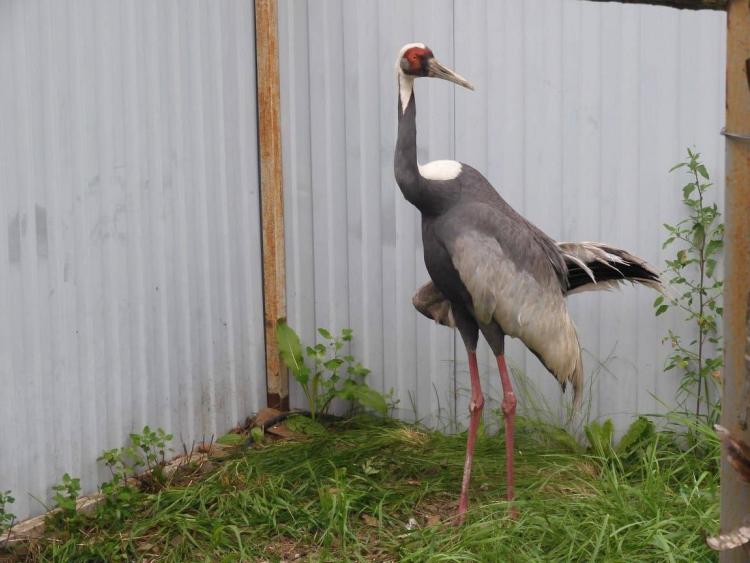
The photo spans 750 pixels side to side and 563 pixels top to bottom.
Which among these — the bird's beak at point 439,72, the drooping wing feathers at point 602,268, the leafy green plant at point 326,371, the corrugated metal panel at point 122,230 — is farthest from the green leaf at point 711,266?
the corrugated metal panel at point 122,230

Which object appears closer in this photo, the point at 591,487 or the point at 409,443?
the point at 591,487

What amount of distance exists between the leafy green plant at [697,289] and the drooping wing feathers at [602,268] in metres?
0.27

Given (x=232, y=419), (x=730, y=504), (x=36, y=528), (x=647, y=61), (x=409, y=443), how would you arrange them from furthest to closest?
1. (x=232, y=419)
2. (x=409, y=443)
3. (x=647, y=61)
4. (x=36, y=528)
5. (x=730, y=504)

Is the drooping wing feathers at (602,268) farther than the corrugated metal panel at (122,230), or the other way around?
the drooping wing feathers at (602,268)

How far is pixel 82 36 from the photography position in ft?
13.8

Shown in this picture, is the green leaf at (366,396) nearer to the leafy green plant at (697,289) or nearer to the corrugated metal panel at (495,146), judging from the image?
the corrugated metal panel at (495,146)

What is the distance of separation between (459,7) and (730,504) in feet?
9.86

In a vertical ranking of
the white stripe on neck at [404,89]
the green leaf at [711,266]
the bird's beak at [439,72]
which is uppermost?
the bird's beak at [439,72]

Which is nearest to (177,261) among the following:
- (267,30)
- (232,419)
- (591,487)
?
(232,419)

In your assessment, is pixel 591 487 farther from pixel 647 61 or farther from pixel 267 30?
pixel 267 30

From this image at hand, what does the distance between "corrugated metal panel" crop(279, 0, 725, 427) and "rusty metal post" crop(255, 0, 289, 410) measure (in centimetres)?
7

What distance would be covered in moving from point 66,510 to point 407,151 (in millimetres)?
1853

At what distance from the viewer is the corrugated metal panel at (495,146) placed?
457 cm

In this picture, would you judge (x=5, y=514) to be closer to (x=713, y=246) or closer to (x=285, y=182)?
(x=285, y=182)
